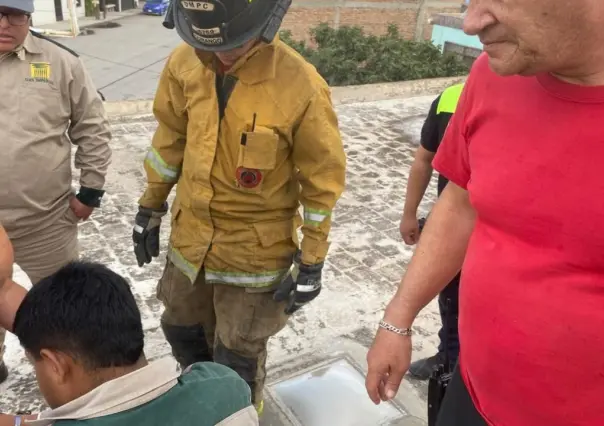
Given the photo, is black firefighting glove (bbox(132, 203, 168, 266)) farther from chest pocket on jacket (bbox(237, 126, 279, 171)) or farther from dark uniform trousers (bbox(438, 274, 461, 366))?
dark uniform trousers (bbox(438, 274, 461, 366))

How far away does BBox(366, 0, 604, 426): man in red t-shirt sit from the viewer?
1.32 metres

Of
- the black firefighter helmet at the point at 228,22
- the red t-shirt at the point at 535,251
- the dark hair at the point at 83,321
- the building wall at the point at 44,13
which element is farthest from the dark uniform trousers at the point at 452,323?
the building wall at the point at 44,13

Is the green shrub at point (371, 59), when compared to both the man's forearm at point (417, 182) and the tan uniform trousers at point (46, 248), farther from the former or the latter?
the tan uniform trousers at point (46, 248)

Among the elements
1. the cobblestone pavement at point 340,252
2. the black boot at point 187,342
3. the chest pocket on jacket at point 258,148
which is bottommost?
the cobblestone pavement at point 340,252

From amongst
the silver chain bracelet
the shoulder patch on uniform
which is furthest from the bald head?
the shoulder patch on uniform

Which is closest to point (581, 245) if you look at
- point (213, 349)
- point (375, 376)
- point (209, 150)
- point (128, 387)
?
point (375, 376)

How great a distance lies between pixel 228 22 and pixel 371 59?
991cm

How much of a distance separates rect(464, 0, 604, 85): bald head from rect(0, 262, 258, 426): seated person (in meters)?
1.11

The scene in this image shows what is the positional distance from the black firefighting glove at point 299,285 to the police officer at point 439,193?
0.65 metres

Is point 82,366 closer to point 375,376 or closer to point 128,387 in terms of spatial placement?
point 128,387

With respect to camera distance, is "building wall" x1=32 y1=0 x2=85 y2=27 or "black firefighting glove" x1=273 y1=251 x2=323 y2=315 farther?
"building wall" x1=32 y1=0 x2=85 y2=27

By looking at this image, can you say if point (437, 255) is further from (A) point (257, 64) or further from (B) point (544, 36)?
(A) point (257, 64)

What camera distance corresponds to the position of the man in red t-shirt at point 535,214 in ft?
4.34

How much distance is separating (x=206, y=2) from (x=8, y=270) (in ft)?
3.80
